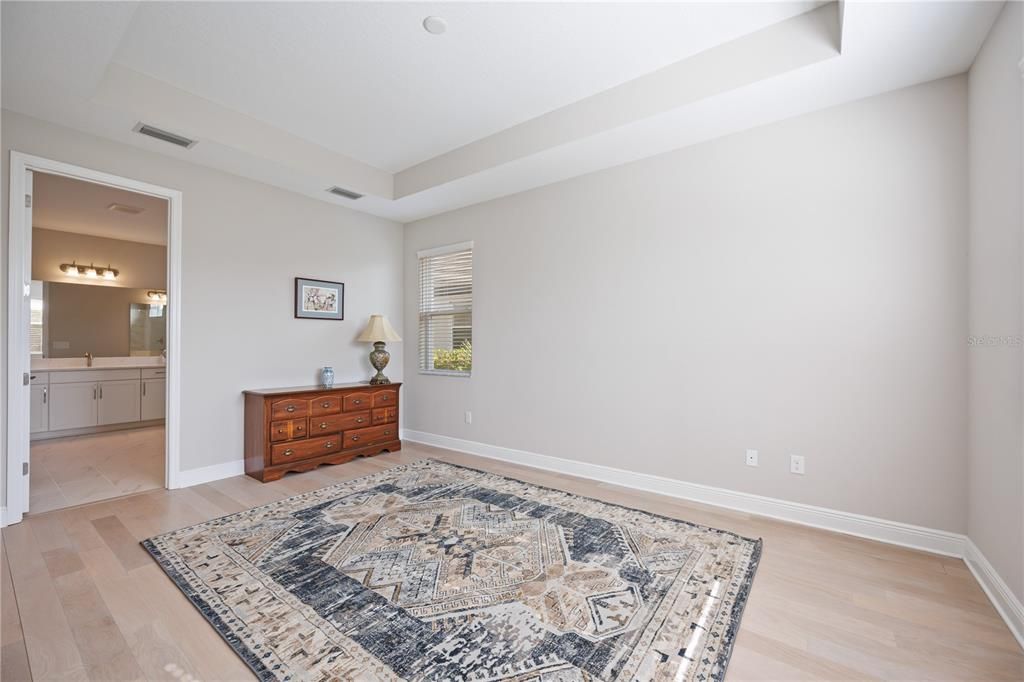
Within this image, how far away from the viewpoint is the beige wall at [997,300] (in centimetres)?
187

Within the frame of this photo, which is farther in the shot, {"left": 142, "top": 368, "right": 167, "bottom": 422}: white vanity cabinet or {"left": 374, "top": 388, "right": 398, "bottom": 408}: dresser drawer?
{"left": 142, "top": 368, "right": 167, "bottom": 422}: white vanity cabinet

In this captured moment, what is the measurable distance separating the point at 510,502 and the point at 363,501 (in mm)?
1036

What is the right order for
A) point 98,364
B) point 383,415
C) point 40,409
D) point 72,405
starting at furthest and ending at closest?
1. point 98,364
2. point 72,405
3. point 40,409
4. point 383,415

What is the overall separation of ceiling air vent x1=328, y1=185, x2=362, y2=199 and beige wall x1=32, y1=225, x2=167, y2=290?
3970 millimetres

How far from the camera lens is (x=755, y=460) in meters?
3.08

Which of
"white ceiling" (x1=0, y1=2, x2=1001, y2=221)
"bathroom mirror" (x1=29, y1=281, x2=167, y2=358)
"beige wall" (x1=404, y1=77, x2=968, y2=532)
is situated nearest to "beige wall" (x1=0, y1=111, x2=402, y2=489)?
"white ceiling" (x1=0, y1=2, x2=1001, y2=221)

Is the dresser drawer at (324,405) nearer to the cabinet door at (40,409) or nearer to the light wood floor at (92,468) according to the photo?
the light wood floor at (92,468)

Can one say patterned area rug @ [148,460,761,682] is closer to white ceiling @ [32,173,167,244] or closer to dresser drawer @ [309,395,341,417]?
dresser drawer @ [309,395,341,417]

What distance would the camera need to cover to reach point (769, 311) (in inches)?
119

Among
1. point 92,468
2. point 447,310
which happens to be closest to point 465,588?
point 447,310

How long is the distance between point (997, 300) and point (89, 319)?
29.2 feet

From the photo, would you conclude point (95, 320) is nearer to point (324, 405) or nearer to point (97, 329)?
point (97, 329)

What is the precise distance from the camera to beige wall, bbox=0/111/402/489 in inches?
132

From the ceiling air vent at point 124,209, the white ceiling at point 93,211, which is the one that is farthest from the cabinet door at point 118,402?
the ceiling air vent at point 124,209
